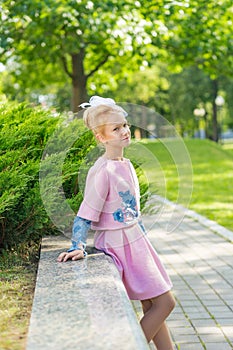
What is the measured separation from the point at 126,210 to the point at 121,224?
0.09 m

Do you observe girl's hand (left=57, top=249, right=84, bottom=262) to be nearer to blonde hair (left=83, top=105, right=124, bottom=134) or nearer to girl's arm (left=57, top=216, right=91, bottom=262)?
girl's arm (left=57, top=216, right=91, bottom=262)

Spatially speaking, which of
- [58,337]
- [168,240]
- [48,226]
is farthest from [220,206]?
[58,337]

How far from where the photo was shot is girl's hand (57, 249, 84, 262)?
4.20 m

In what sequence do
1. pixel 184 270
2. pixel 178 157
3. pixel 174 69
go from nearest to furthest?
pixel 178 157, pixel 184 270, pixel 174 69

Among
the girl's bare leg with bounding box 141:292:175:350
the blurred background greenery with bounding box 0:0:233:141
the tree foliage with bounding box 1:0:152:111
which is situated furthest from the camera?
the blurred background greenery with bounding box 0:0:233:141

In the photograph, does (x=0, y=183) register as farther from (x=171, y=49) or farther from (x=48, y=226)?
(x=171, y=49)

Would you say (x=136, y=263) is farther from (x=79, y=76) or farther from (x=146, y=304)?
(x=79, y=76)

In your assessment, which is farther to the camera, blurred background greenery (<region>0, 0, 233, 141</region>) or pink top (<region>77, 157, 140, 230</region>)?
blurred background greenery (<region>0, 0, 233, 141</region>)

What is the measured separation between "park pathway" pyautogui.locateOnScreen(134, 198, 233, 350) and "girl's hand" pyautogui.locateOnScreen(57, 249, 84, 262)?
1.99 ft

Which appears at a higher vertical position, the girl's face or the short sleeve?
the girl's face

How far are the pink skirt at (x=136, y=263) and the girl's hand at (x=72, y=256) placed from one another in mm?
158

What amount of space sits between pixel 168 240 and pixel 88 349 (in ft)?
22.8

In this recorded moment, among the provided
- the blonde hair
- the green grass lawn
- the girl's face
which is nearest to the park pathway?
the green grass lawn

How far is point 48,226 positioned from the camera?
219 inches
